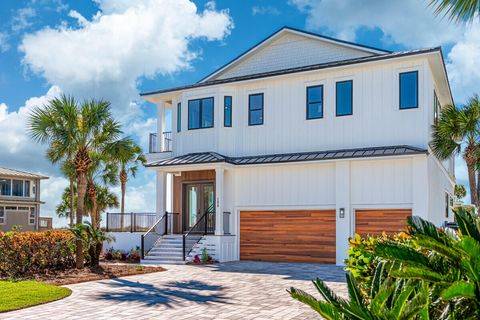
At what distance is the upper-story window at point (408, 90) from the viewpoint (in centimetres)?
1797

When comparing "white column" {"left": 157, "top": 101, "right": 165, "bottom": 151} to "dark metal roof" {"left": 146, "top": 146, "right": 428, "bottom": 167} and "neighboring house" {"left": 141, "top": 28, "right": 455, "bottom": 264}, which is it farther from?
"dark metal roof" {"left": 146, "top": 146, "right": 428, "bottom": 167}

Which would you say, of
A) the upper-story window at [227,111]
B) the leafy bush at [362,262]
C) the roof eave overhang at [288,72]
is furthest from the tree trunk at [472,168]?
the leafy bush at [362,262]

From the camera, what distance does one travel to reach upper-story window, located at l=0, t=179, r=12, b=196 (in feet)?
145

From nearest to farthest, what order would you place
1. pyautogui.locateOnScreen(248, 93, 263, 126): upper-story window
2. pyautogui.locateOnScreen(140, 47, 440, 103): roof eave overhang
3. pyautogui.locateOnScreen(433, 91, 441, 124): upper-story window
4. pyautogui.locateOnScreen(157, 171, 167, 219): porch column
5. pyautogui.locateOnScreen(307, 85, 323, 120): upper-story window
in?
pyautogui.locateOnScreen(140, 47, 440, 103): roof eave overhang, pyautogui.locateOnScreen(433, 91, 441, 124): upper-story window, pyautogui.locateOnScreen(307, 85, 323, 120): upper-story window, pyautogui.locateOnScreen(248, 93, 263, 126): upper-story window, pyautogui.locateOnScreen(157, 171, 167, 219): porch column

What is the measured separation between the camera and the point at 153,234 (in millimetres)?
21219

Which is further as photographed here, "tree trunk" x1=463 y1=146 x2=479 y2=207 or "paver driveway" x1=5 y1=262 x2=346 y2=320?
"tree trunk" x1=463 y1=146 x2=479 y2=207

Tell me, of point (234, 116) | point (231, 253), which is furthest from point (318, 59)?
point (231, 253)

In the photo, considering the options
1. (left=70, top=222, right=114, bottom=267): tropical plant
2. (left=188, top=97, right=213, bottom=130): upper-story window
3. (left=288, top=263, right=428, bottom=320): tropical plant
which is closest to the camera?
(left=288, top=263, right=428, bottom=320): tropical plant

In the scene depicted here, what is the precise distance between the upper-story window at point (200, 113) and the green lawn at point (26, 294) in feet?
35.4

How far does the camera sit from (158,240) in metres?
20.9

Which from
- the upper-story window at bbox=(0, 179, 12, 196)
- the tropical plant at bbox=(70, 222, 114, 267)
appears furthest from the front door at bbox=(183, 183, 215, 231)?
the upper-story window at bbox=(0, 179, 12, 196)

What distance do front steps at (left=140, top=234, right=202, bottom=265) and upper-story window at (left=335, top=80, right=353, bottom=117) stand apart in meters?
7.49

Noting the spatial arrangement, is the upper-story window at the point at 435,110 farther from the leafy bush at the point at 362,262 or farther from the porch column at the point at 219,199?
the leafy bush at the point at 362,262

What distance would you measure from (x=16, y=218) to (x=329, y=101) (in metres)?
35.2
